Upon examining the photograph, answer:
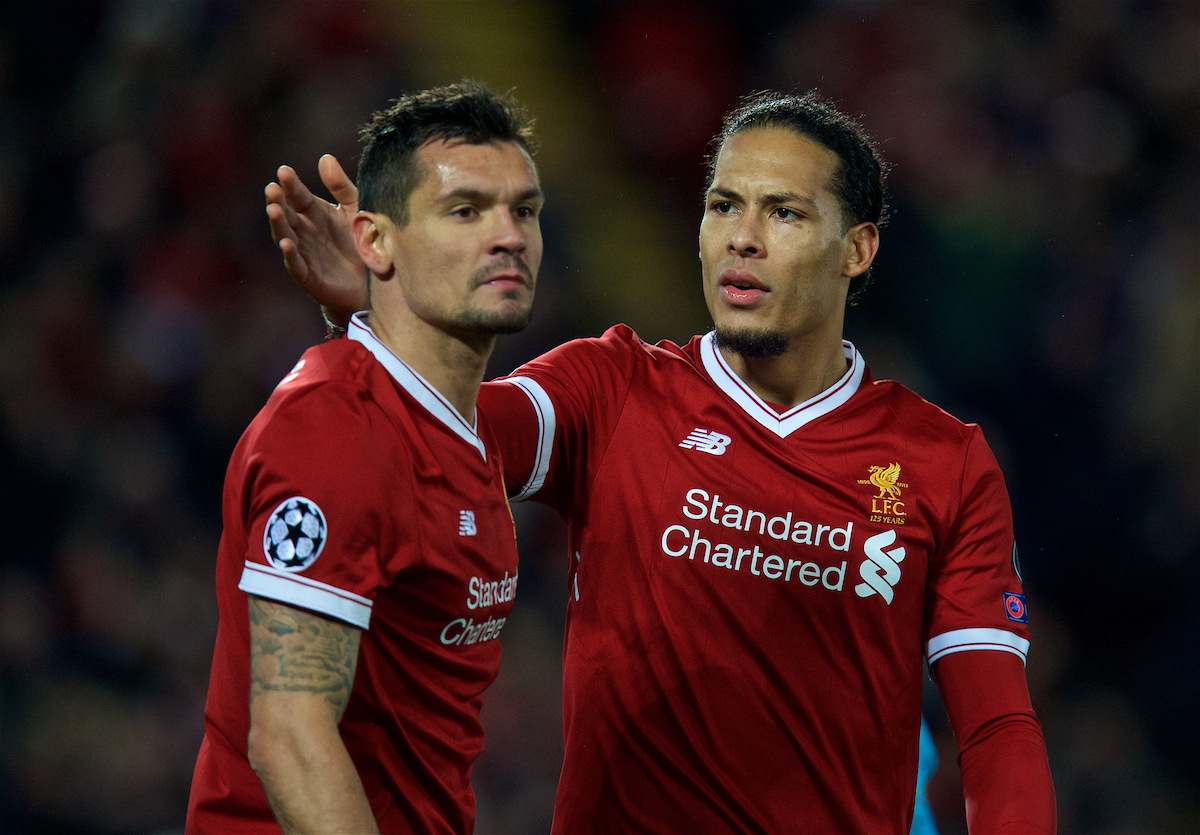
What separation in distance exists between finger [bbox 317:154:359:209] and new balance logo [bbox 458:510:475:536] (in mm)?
789

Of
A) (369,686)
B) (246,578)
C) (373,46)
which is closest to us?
(246,578)

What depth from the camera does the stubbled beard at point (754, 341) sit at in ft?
9.30

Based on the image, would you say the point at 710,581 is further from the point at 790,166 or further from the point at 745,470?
the point at 790,166

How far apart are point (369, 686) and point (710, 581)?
915mm

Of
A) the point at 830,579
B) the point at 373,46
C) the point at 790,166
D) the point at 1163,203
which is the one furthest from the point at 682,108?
the point at 830,579

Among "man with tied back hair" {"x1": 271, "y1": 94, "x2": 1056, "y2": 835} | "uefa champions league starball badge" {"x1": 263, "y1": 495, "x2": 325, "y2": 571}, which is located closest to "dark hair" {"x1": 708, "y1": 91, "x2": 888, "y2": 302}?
"man with tied back hair" {"x1": 271, "y1": 94, "x2": 1056, "y2": 835}

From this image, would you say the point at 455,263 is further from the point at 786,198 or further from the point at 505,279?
the point at 786,198

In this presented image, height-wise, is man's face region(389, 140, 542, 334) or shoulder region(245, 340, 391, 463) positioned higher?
man's face region(389, 140, 542, 334)

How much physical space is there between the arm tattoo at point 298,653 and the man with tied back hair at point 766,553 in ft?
2.40

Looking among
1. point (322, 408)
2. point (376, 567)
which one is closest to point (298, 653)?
point (376, 567)

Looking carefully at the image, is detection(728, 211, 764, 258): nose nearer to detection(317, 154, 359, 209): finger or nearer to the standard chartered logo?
the standard chartered logo

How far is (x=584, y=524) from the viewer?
9.20 feet

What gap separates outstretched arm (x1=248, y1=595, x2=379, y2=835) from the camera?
1810 millimetres

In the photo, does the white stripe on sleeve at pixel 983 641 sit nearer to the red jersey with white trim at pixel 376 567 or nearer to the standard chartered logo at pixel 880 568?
the standard chartered logo at pixel 880 568
